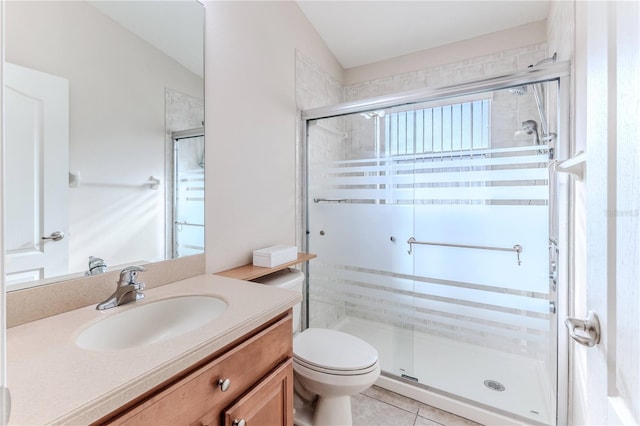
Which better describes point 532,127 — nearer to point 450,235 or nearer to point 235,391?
point 450,235

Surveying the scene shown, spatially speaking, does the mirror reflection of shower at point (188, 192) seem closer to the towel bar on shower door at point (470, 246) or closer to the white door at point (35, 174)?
the white door at point (35, 174)

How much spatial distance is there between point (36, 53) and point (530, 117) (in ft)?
8.53

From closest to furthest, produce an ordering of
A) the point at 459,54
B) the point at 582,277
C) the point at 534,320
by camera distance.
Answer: the point at 582,277 < the point at 534,320 < the point at 459,54

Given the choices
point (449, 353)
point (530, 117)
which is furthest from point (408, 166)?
point (449, 353)

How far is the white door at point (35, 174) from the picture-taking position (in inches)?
32.3

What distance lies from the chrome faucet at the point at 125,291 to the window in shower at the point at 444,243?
139 centimetres

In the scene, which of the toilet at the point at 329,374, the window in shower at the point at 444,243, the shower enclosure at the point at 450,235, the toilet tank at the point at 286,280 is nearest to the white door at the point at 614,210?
the toilet at the point at 329,374

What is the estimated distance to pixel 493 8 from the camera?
1929 millimetres

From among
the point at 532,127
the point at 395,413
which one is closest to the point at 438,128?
the point at 532,127

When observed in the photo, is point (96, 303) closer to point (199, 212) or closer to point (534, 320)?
point (199, 212)

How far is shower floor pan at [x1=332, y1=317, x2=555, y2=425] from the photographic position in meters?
1.62

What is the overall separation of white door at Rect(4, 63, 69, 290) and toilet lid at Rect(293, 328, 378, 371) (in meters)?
1.08

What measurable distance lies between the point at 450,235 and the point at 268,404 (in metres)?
1.53

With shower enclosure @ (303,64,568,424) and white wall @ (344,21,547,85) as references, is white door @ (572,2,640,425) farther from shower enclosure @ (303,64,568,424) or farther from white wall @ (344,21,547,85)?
white wall @ (344,21,547,85)
